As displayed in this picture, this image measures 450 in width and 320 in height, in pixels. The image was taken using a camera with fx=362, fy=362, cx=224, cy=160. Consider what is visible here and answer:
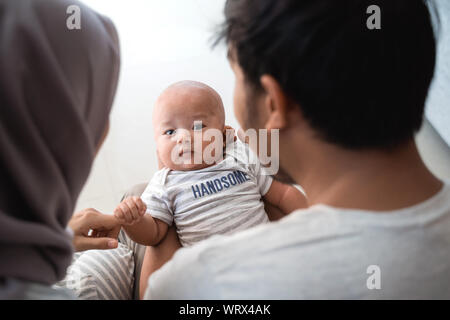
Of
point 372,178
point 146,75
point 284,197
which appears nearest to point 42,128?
point 372,178

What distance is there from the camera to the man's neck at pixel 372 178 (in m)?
0.45

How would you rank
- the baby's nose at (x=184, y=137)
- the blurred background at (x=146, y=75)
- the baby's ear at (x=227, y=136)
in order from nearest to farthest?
1. the baby's nose at (x=184, y=137)
2. the baby's ear at (x=227, y=136)
3. the blurred background at (x=146, y=75)

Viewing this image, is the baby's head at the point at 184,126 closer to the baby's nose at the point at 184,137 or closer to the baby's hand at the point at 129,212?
the baby's nose at the point at 184,137

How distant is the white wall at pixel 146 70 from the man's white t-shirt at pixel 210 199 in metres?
0.65

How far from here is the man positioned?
1.40 ft

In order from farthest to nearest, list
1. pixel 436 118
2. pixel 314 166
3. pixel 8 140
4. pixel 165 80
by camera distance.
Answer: pixel 165 80 → pixel 436 118 → pixel 314 166 → pixel 8 140

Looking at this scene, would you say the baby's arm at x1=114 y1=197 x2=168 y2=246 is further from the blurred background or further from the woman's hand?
the blurred background

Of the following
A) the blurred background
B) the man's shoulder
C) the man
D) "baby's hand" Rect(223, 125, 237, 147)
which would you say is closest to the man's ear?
the man

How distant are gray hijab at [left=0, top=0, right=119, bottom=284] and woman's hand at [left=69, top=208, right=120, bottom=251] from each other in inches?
13.4

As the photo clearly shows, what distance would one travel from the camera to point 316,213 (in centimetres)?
45

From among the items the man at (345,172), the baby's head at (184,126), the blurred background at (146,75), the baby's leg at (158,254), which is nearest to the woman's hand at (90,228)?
the baby's leg at (158,254)
